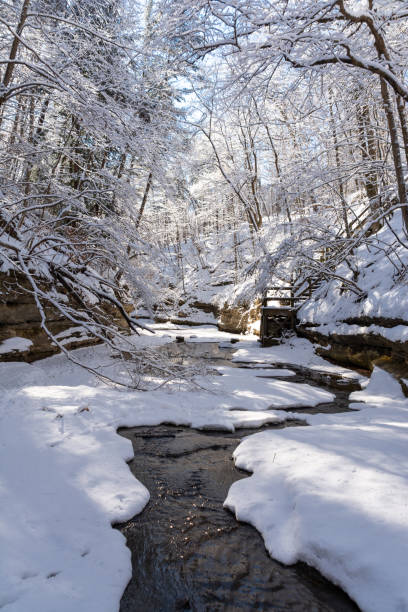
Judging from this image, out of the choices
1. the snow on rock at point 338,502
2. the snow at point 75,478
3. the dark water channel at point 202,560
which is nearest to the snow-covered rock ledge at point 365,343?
the snow at point 75,478

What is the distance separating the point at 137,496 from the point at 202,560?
865mm

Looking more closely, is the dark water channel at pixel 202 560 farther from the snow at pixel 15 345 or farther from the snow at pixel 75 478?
the snow at pixel 15 345

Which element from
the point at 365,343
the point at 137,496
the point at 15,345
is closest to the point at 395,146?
the point at 365,343

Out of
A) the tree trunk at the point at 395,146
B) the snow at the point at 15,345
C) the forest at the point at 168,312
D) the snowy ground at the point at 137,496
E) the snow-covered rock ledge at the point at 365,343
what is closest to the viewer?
the snowy ground at the point at 137,496

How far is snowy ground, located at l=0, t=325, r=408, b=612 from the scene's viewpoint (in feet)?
6.49

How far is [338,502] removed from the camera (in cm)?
254

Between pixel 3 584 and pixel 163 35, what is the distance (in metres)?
5.74

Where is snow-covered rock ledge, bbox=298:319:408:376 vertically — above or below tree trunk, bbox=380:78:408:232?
below

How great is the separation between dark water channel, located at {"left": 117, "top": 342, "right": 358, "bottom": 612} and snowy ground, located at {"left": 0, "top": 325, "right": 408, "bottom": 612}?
0.34 ft

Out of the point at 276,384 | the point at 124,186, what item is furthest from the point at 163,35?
the point at 276,384

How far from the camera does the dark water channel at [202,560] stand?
2.04 m

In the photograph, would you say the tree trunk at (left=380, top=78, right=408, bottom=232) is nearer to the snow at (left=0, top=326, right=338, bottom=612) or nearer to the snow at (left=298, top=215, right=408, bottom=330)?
the snow at (left=298, top=215, right=408, bottom=330)

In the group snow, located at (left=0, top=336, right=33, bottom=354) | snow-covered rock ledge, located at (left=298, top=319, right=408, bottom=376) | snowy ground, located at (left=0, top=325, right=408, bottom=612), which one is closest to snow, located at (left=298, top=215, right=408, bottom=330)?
snow-covered rock ledge, located at (left=298, top=319, right=408, bottom=376)

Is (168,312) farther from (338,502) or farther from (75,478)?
(338,502)
